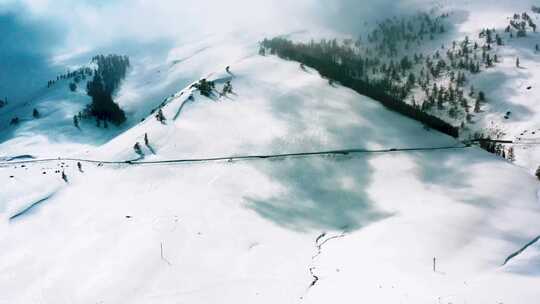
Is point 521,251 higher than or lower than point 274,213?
higher

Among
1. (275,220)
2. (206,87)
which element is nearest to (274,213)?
(275,220)

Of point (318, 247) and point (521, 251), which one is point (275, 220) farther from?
point (521, 251)

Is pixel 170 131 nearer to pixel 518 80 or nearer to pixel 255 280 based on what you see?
pixel 255 280

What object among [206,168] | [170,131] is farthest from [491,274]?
[170,131]

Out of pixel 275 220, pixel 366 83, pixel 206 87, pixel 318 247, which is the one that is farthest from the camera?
pixel 366 83

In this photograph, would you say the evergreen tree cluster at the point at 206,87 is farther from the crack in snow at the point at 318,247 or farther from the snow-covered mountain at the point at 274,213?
the crack in snow at the point at 318,247

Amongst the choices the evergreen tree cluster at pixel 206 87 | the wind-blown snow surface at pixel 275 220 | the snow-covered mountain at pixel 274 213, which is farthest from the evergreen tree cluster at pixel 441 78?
the wind-blown snow surface at pixel 275 220
